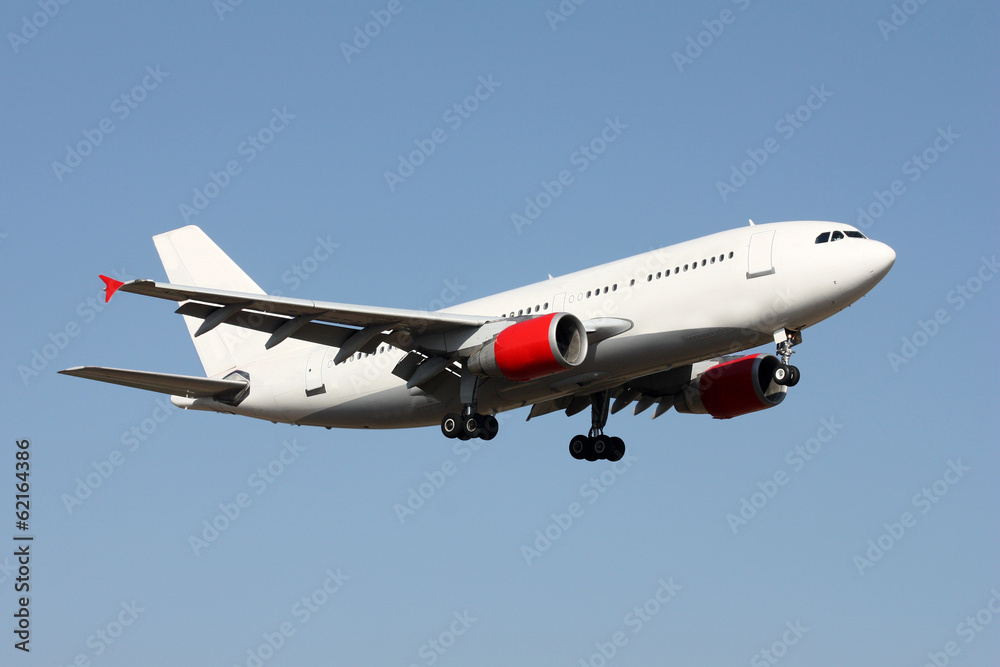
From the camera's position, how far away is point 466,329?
3300 centimetres

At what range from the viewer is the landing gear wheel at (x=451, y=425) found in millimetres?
33719

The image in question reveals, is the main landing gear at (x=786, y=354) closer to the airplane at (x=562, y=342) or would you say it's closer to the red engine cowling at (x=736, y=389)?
the airplane at (x=562, y=342)

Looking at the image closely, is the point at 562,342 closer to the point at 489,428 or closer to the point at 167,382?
the point at 489,428

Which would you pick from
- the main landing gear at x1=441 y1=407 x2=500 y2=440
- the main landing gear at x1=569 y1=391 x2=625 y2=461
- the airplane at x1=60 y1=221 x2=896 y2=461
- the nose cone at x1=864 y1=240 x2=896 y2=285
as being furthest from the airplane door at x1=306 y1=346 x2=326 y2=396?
the nose cone at x1=864 y1=240 x2=896 y2=285

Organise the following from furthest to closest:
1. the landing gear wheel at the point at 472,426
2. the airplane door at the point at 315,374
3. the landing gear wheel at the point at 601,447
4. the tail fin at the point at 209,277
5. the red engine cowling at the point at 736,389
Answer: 1. the tail fin at the point at 209,277
2. the landing gear wheel at the point at 601,447
3. the red engine cowling at the point at 736,389
4. the airplane door at the point at 315,374
5. the landing gear wheel at the point at 472,426

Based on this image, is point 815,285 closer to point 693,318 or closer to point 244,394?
point 693,318

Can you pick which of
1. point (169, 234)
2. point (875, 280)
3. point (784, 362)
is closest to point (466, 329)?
point (784, 362)

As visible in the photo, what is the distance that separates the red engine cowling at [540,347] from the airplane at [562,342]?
4 centimetres

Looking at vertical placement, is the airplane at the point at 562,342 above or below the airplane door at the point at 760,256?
below

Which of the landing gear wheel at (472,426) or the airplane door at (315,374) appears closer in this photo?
the landing gear wheel at (472,426)

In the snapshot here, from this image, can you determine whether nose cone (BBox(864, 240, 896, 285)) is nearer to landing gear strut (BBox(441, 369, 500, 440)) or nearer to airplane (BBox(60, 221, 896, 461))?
airplane (BBox(60, 221, 896, 461))

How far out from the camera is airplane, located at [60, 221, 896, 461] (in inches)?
1160

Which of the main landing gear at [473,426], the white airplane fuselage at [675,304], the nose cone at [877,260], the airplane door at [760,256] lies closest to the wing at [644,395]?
the white airplane fuselage at [675,304]

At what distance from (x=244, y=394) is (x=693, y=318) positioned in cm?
1470
